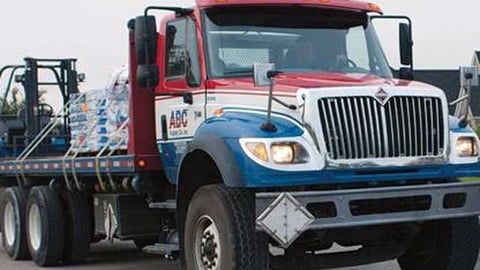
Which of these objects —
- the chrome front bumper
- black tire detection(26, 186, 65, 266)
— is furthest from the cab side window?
black tire detection(26, 186, 65, 266)

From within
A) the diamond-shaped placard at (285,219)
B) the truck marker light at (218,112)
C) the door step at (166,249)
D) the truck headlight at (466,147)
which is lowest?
the door step at (166,249)

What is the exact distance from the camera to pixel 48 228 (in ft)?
36.7

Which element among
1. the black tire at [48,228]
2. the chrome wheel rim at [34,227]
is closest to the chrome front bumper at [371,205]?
the black tire at [48,228]

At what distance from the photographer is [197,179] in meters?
7.84

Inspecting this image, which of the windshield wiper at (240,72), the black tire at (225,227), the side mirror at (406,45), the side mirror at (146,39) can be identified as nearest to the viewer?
the black tire at (225,227)

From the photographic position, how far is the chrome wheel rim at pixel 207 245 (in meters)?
7.27

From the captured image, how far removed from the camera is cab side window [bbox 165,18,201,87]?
8.17 meters

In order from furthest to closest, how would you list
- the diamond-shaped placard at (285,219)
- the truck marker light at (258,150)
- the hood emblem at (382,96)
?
the hood emblem at (382,96), the truck marker light at (258,150), the diamond-shaped placard at (285,219)

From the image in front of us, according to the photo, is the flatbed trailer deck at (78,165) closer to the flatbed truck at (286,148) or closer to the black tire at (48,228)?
the flatbed truck at (286,148)

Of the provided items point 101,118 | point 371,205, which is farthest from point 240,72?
point 101,118

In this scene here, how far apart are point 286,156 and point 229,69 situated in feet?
4.75

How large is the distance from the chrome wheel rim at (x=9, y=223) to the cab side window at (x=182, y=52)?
16.3ft

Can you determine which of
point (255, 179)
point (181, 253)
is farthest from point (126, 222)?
point (255, 179)

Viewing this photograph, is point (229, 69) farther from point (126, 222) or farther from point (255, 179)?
point (126, 222)
